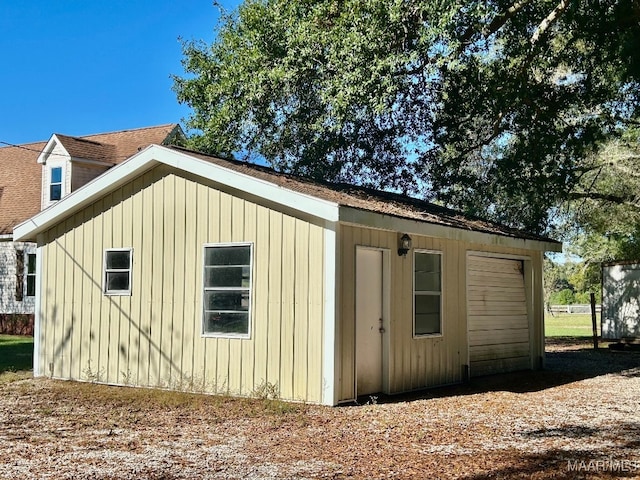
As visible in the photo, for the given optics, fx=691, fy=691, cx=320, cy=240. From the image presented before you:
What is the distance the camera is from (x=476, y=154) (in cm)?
2098

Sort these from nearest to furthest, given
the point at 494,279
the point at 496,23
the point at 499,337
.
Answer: the point at 496,23, the point at 494,279, the point at 499,337

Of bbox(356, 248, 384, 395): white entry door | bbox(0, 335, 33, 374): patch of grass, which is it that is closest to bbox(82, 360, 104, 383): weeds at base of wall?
bbox(0, 335, 33, 374): patch of grass

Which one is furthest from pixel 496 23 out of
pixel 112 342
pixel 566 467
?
pixel 566 467

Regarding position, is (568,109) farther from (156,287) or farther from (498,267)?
(156,287)

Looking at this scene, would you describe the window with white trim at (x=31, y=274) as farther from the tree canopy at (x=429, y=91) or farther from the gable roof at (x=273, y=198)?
the gable roof at (x=273, y=198)

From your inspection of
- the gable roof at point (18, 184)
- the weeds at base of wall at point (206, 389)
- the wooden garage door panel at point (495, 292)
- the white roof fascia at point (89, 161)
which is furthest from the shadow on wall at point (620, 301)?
the gable roof at point (18, 184)

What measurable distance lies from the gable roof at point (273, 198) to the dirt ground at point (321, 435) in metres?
2.48

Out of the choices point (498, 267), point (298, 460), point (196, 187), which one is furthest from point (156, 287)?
point (498, 267)

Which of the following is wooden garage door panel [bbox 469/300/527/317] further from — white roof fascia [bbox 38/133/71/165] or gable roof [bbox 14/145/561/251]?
white roof fascia [bbox 38/133/71/165]

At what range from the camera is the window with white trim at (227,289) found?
9.73 m

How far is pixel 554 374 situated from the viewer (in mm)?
12820

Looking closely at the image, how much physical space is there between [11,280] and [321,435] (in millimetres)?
18113

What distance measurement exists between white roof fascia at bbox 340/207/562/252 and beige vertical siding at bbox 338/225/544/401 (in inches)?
10.8

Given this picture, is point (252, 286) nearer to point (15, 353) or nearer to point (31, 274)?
point (15, 353)
